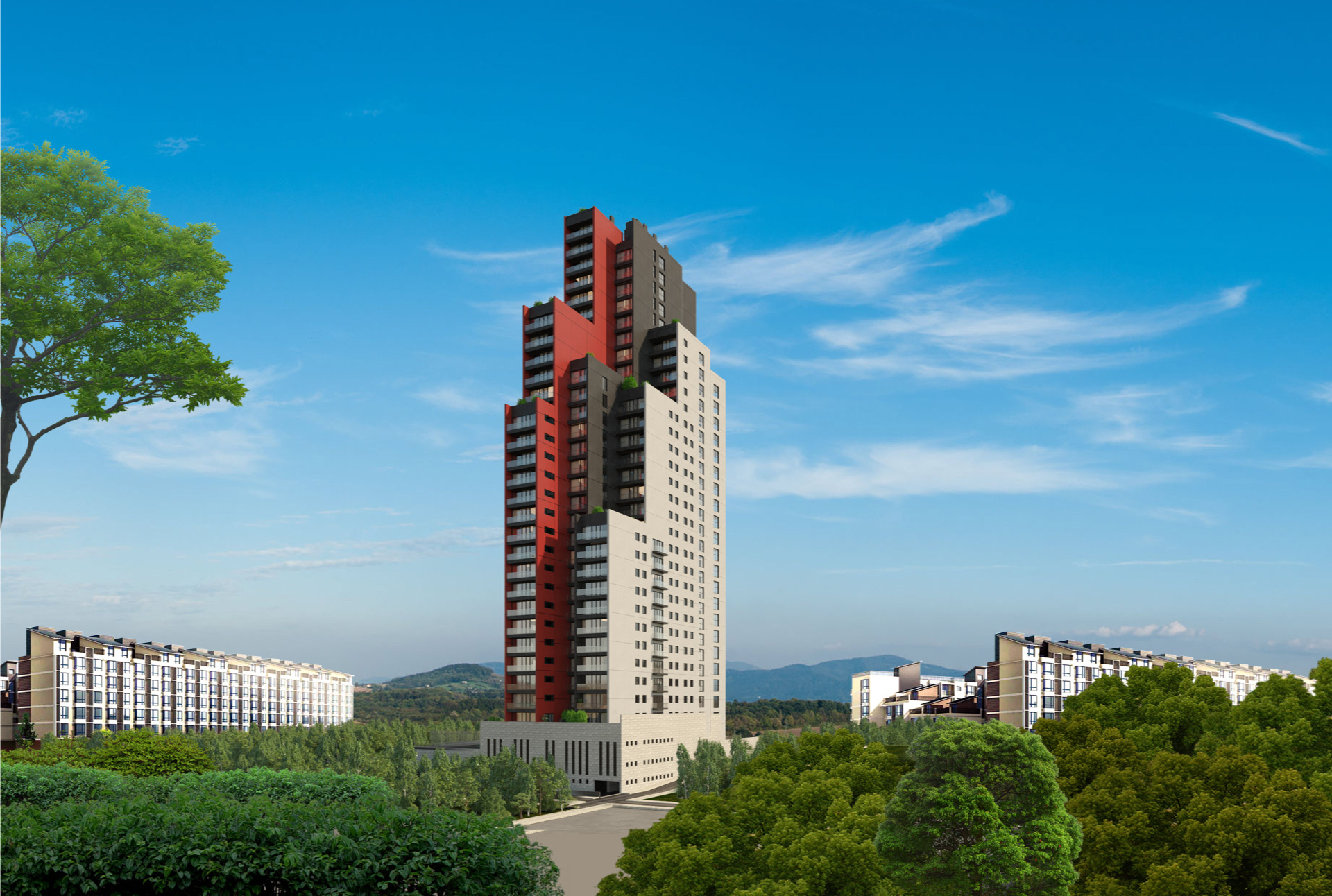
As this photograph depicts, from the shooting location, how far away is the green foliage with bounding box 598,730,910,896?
28.9 m

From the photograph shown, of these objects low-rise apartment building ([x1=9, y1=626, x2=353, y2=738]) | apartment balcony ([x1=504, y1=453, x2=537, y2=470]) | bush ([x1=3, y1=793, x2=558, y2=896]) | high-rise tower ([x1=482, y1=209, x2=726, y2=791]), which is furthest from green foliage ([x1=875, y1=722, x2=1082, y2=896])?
low-rise apartment building ([x1=9, y1=626, x2=353, y2=738])

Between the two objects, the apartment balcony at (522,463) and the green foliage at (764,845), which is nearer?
the green foliage at (764,845)

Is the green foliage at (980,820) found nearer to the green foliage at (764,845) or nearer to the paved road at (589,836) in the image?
the green foliage at (764,845)

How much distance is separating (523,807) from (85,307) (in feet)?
225

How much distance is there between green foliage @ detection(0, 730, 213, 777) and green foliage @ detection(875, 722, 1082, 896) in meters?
52.2

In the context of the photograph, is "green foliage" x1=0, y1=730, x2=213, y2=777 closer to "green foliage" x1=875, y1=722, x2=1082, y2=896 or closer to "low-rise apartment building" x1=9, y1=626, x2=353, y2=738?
"green foliage" x1=875, y1=722, x2=1082, y2=896

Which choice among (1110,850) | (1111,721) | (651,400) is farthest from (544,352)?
(1110,850)

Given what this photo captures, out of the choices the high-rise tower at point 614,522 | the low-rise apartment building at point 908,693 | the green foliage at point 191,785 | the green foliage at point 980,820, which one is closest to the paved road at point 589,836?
A: the green foliage at point 191,785

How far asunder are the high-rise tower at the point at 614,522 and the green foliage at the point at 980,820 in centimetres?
6968

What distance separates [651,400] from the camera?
371ft

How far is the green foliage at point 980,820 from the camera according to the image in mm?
27703

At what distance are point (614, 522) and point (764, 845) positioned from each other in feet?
234

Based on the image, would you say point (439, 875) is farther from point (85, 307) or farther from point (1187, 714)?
point (1187, 714)

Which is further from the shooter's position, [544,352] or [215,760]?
[544,352]
